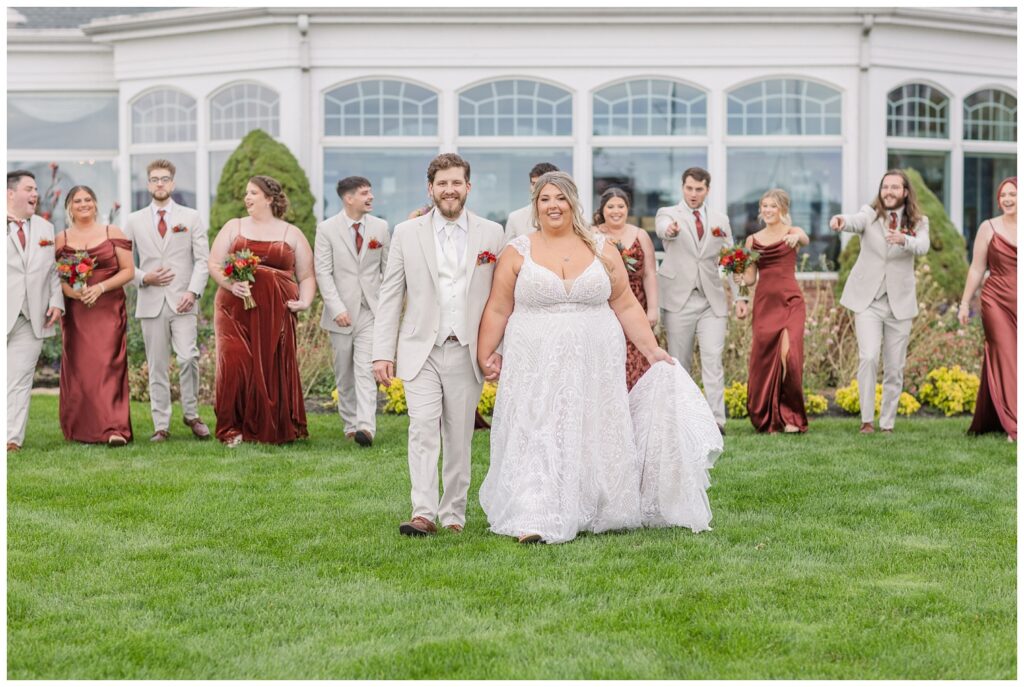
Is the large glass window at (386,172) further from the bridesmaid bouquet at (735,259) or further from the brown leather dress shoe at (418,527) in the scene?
the brown leather dress shoe at (418,527)

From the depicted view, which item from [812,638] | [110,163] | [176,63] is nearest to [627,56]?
[176,63]

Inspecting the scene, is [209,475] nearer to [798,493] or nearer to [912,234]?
[798,493]

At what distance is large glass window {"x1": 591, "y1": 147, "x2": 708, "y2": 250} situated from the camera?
17172 mm

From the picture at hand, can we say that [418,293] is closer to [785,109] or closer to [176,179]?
[785,109]

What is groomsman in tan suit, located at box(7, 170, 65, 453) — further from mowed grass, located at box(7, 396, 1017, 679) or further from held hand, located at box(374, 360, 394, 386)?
held hand, located at box(374, 360, 394, 386)

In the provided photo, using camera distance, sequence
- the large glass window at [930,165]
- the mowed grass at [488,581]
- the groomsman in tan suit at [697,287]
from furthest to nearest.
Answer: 1. the large glass window at [930,165]
2. the groomsman in tan suit at [697,287]
3. the mowed grass at [488,581]

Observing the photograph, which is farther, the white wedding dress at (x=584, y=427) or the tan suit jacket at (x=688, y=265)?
the tan suit jacket at (x=688, y=265)

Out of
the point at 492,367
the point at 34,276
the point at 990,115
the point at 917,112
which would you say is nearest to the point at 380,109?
the point at 917,112

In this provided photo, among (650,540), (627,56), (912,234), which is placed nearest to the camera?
(650,540)

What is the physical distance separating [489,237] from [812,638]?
3052 millimetres

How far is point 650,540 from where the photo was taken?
691 centimetres

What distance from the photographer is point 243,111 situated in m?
17.4

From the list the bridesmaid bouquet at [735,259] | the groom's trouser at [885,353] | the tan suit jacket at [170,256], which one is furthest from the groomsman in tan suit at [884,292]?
the tan suit jacket at [170,256]

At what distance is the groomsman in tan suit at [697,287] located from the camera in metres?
11.2
